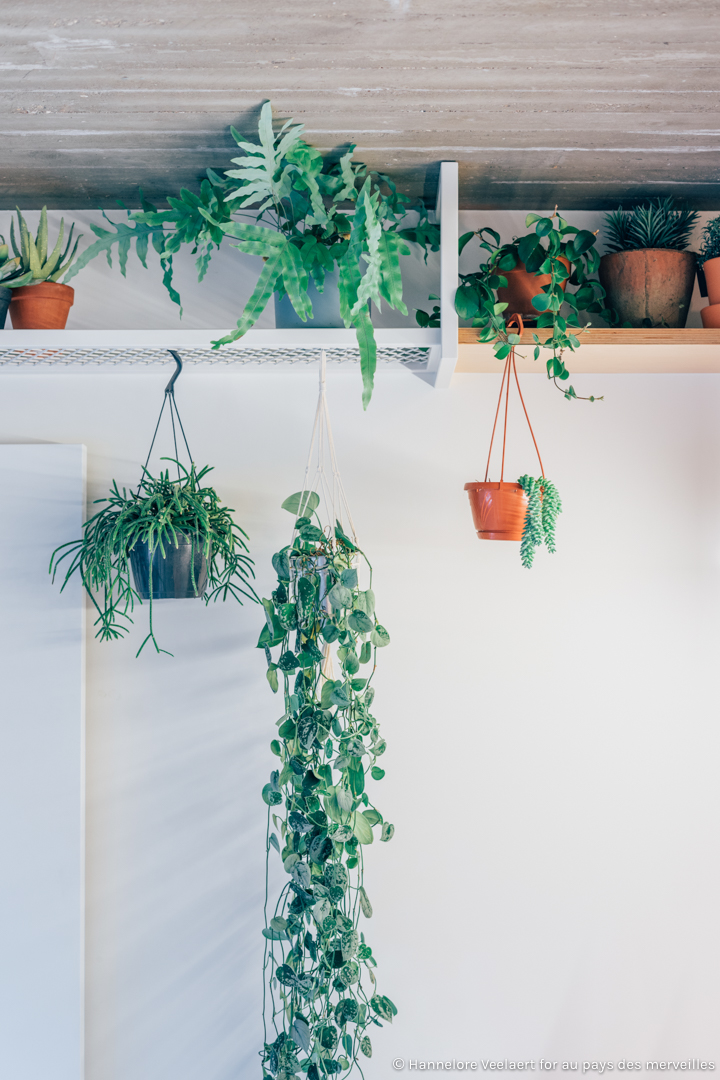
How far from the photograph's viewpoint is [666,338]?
1.36 metres

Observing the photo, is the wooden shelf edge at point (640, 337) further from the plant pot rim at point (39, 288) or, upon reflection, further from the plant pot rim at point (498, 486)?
the plant pot rim at point (39, 288)

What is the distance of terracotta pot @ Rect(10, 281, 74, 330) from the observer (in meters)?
1.35

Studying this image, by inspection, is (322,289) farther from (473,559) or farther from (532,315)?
(473,559)

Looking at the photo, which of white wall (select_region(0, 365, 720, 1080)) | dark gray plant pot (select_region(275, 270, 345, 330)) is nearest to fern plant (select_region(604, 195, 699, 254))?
white wall (select_region(0, 365, 720, 1080))

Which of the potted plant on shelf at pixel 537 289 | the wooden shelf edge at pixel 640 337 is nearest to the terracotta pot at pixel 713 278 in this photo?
the wooden shelf edge at pixel 640 337

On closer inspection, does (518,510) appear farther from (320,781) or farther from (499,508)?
(320,781)

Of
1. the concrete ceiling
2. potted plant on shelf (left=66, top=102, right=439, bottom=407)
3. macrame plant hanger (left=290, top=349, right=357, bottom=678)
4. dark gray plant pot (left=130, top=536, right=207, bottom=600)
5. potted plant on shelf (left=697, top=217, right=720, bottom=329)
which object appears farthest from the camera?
macrame plant hanger (left=290, top=349, right=357, bottom=678)

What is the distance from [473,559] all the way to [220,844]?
2.64 feet

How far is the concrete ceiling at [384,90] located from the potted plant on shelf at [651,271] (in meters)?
0.10

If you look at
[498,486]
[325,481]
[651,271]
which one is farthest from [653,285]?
[325,481]

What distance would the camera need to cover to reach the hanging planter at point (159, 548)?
131 centimetres

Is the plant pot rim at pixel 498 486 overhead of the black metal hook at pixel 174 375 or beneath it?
beneath

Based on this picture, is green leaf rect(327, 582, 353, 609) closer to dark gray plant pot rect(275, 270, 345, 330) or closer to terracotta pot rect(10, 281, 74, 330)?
dark gray plant pot rect(275, 270, 345, 330)

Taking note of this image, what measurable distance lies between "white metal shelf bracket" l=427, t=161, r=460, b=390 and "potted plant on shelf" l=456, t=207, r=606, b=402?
2cm
